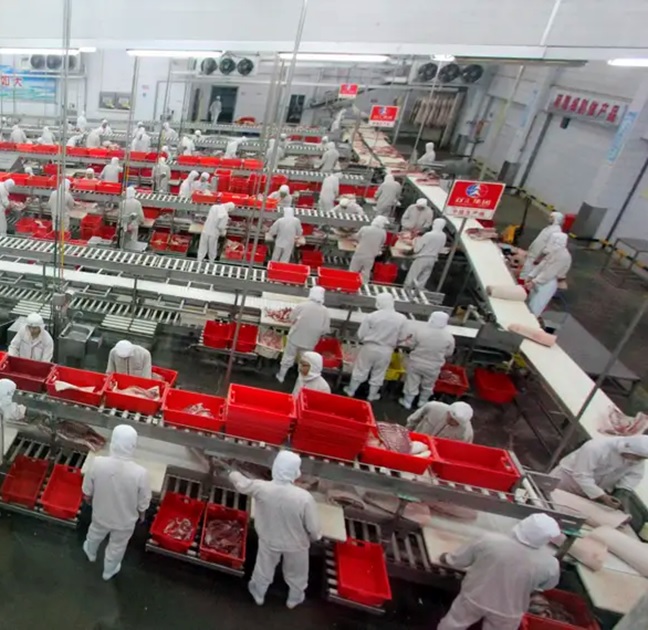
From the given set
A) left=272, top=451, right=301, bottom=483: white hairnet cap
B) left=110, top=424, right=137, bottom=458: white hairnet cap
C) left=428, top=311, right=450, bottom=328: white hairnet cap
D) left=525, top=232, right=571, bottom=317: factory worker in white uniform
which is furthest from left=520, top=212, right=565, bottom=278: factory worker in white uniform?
left=110, top=424, right=137, bottom=458: white hairnet cap

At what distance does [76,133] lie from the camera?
12.5 m

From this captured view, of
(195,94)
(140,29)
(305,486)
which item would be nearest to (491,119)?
(195,94)

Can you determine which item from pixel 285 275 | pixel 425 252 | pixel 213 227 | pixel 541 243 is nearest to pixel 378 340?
pixel 285 275

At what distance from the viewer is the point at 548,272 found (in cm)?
680

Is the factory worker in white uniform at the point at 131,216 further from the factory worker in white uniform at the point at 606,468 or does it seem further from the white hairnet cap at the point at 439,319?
the factory worker in white uniform at the point at 606,468

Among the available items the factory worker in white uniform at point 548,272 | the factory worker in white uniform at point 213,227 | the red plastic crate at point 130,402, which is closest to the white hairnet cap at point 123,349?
the red plastic crate at point 130,402

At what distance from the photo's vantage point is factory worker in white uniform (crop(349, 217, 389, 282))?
22.8ft

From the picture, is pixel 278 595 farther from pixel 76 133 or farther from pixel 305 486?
pixel 76 133

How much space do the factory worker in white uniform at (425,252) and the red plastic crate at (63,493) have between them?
4.77 meters

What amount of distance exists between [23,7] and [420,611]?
5.72 metres

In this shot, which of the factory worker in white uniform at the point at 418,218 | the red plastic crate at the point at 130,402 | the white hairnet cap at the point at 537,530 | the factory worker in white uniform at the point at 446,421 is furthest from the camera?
the factory worker in white uniform at the point at 418,218

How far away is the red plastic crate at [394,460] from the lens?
3.07 m

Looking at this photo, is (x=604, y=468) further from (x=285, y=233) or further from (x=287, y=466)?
(x=285, y=233)

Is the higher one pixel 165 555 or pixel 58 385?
pixel 58 385
